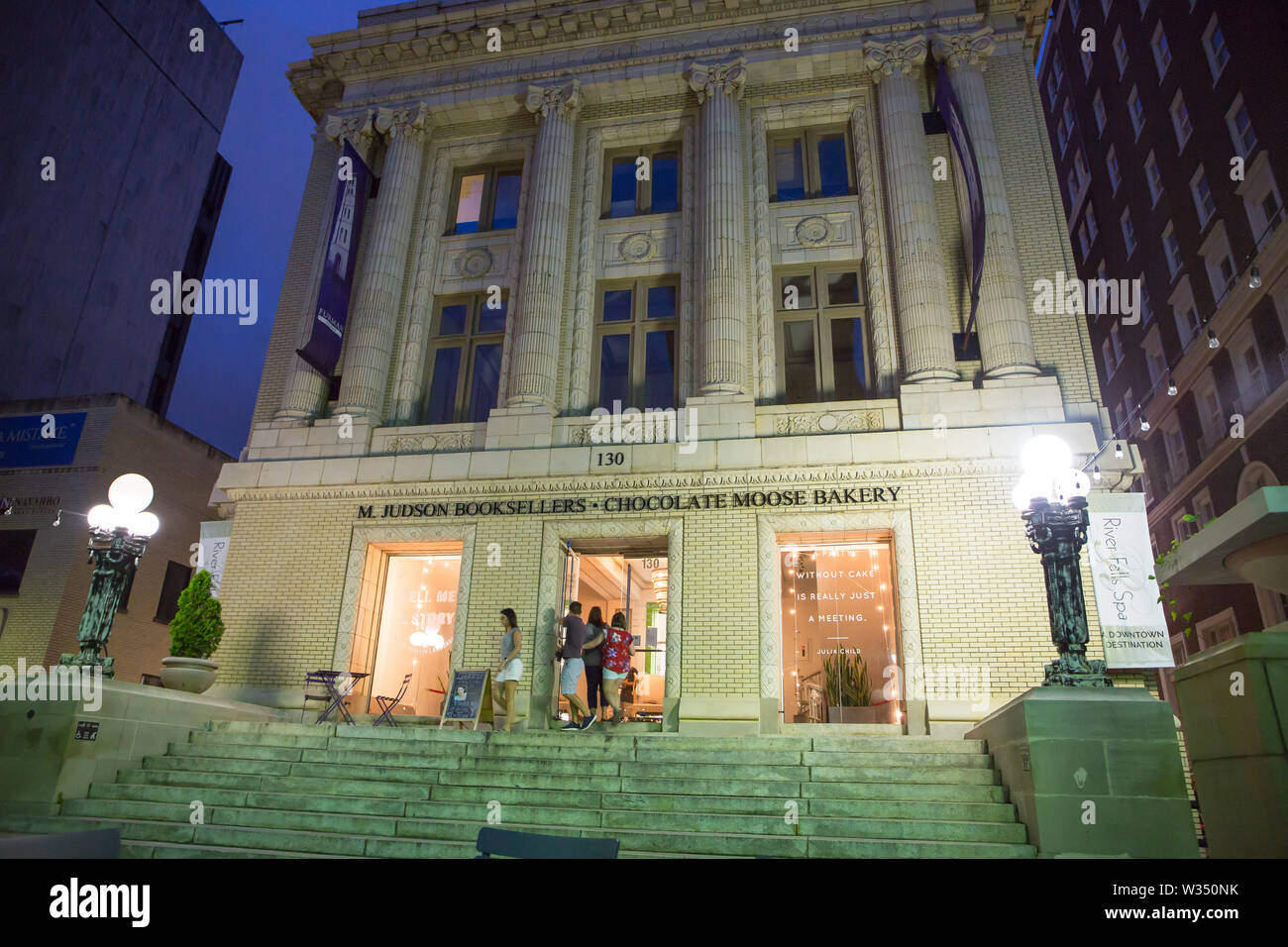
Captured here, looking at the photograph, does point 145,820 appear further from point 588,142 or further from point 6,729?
point 588,142

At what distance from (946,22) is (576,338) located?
36.0 ft

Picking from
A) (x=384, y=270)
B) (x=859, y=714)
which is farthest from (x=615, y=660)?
(x=384, y=270)

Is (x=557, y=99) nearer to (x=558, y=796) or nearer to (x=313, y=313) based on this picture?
(x=313, y=313)

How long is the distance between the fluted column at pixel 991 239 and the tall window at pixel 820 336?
96.3 inches

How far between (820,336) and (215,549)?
13533 millimetres

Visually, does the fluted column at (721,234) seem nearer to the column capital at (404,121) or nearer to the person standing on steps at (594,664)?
the person standing on steps at (594,664)

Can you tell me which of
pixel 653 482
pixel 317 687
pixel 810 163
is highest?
pixel 810 163

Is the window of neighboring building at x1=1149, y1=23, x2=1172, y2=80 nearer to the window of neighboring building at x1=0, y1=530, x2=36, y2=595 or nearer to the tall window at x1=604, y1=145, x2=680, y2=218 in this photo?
the tall window at x1=604, y1=145, x2=680, y2=218

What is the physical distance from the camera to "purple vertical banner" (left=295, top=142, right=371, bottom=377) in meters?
17.4

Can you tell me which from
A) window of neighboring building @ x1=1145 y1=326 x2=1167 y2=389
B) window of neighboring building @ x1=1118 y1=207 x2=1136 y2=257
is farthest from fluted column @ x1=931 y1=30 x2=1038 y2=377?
window of neighboring building @ x1=1118 y1=207 x2=1136 y2=257

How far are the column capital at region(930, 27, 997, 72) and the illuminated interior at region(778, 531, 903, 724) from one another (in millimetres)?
11032

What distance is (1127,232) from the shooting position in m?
34.3

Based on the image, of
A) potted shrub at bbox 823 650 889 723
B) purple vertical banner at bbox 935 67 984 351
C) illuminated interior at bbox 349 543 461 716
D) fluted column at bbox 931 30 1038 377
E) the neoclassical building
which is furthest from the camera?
illuminated interior at bbox 349 543 461 716
